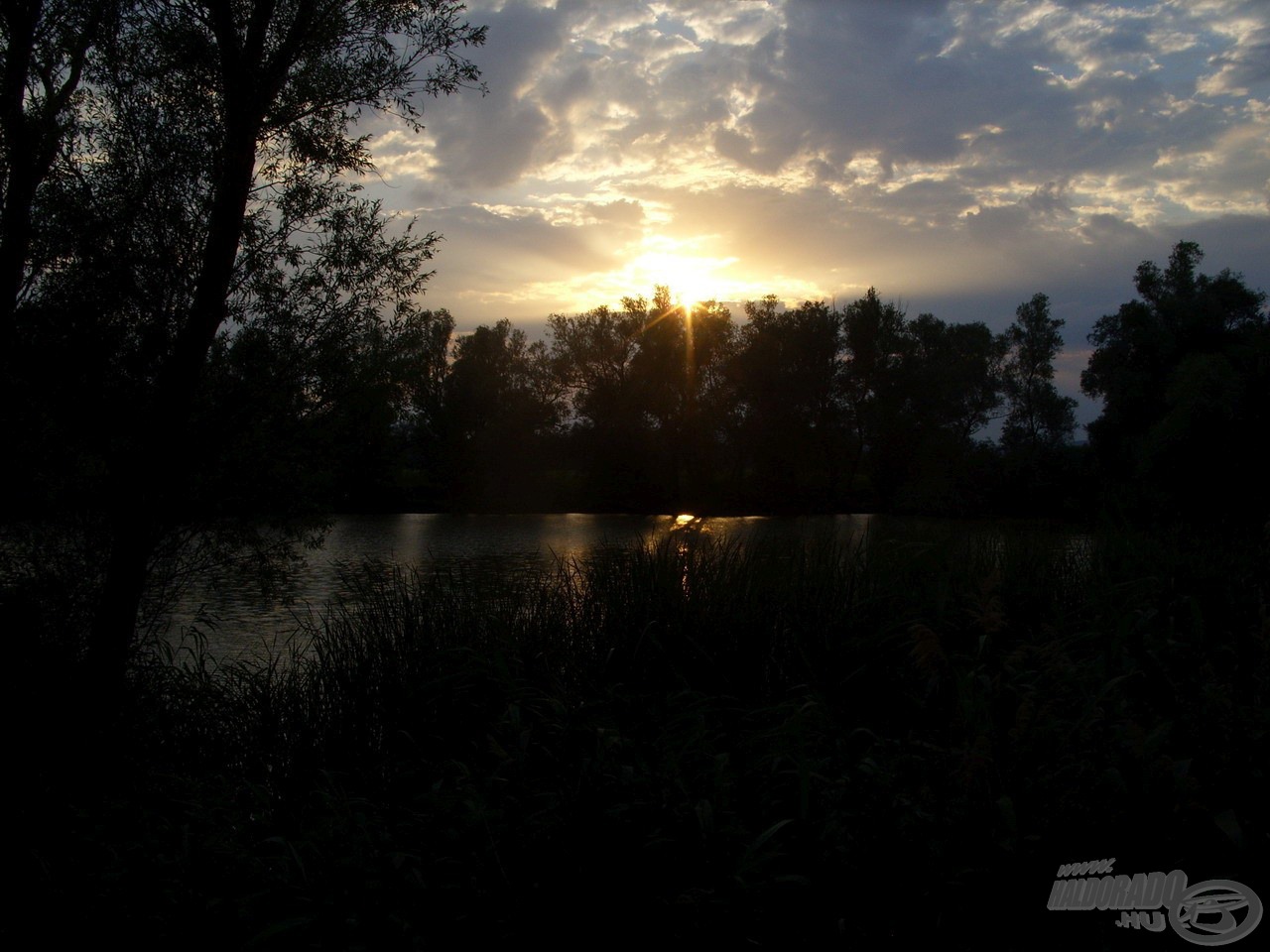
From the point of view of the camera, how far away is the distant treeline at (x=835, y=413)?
70.4 ft

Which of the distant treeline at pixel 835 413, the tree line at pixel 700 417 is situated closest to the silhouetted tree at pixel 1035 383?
the distant treeline at pixel 835 413

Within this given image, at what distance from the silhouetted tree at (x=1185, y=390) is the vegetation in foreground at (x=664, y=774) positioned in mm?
15176

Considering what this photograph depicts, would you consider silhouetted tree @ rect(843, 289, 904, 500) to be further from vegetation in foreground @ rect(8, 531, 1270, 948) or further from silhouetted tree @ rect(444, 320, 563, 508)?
vegetation in foreground @ rect(8, 531, 1270, 948)

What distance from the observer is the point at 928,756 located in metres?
3.73

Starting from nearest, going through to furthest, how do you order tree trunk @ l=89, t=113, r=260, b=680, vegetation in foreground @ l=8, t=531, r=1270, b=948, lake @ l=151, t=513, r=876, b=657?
vegetation in foreground @ l=8, t=531, r=1270, b=948
tree trunk @ l=89, t=113, r=260, b=680
lake @ l=151, t=513, r=876, b=657

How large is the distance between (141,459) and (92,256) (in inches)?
78.0

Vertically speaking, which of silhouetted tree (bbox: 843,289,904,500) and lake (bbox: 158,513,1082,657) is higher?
silhouetted tree (bbox: 843,289,904,500)

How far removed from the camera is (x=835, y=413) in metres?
40.3

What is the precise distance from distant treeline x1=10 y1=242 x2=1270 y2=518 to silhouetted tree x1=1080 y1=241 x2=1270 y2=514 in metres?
0.06

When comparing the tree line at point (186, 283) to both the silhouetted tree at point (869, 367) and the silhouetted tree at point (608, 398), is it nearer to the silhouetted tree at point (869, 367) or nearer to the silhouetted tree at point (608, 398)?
the silhouetted tree at point (608, 398)

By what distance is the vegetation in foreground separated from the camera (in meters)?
2.73

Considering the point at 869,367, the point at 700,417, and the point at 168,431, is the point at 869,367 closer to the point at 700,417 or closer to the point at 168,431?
the point at 700,417

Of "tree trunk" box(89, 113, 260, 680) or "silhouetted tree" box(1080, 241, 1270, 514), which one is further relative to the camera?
"silhouetted tree" box(1080, 241, 1270, 514)

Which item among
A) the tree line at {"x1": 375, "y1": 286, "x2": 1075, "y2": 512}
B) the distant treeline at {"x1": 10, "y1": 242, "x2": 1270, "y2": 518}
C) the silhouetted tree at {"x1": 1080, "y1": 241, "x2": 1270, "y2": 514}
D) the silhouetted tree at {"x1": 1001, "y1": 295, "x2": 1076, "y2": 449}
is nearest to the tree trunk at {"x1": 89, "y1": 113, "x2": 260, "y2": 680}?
the distant treeline at {"x1": 10, "y1": 242, "x2": 1270, "y2": 518}
